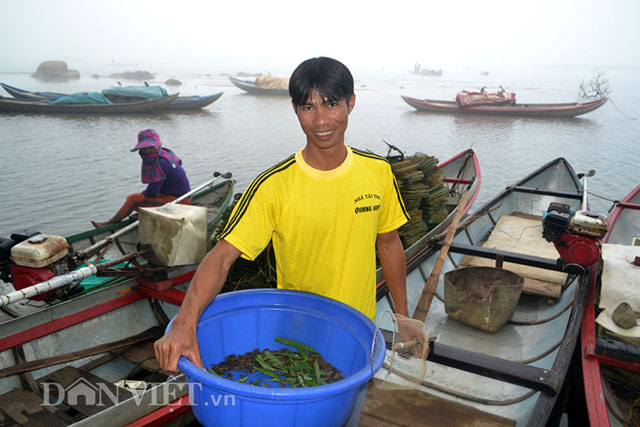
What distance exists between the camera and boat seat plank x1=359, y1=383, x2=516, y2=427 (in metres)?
2.56

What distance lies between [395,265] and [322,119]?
0.97 meters

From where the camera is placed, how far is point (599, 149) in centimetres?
2184

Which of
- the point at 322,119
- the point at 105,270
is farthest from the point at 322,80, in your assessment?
the point at 105,270

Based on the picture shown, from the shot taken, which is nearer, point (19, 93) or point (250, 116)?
point (19, 93)

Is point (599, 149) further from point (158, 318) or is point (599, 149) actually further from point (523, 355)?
point (158, 318)

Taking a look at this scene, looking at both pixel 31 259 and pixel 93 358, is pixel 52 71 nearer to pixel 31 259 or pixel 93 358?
pixel 31 259

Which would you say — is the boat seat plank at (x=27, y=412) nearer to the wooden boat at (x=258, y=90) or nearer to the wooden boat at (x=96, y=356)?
the wooden boat at (x=96, y=356)

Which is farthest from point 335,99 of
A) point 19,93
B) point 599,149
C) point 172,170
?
point 19,93

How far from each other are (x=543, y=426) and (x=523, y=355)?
2.00 m

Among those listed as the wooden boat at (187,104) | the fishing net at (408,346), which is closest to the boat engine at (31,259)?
the fishing net at (408,346)

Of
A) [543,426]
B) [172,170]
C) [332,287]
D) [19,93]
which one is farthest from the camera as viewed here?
[19,93]

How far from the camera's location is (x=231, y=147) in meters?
20.1

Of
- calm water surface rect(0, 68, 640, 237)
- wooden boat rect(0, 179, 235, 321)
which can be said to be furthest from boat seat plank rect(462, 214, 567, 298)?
calm water surface rect(0, 68, 640, 237)

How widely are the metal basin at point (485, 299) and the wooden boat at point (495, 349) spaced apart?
19cm
